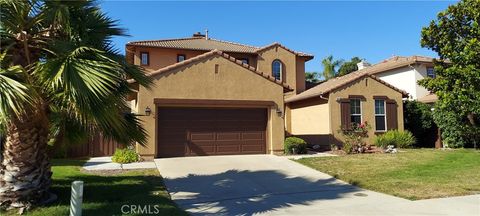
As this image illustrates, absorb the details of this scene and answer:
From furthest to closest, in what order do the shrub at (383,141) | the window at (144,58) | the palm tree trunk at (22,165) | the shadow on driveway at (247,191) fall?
the window at (144,58), the shrub at (383,141), the shadow on driveway at (247,191), the palm tree trunk at (22,165)

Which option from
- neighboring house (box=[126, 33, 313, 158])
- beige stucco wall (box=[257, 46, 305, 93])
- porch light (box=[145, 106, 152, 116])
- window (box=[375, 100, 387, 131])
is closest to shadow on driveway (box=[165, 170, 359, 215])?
neighboring house (box=[126, 33, 313, 158])

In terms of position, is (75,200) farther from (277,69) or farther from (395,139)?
(277,69)

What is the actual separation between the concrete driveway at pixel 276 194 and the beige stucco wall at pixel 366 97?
20.0ft

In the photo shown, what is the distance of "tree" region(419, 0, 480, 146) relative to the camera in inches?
587

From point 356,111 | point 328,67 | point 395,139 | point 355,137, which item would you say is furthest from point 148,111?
point 328,67

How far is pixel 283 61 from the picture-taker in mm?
26297

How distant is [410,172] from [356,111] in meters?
8.10

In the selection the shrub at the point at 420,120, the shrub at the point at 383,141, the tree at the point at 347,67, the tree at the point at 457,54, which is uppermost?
the tree at the point at 347,67

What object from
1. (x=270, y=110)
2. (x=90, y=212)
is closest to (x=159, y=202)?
(x=90, y=212)

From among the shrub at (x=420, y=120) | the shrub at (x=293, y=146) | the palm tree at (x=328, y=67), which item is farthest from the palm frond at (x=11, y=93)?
the palm tree at (x=328, y=67)

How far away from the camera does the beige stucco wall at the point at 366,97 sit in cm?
1984

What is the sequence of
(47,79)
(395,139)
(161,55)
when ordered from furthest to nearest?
1. (161,55)
2. (395,139)
3. (47,79)

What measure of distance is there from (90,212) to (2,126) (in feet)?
7.47

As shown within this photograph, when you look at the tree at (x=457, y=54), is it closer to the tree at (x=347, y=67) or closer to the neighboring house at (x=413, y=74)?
the neighboring house at (x=413, y=74)
